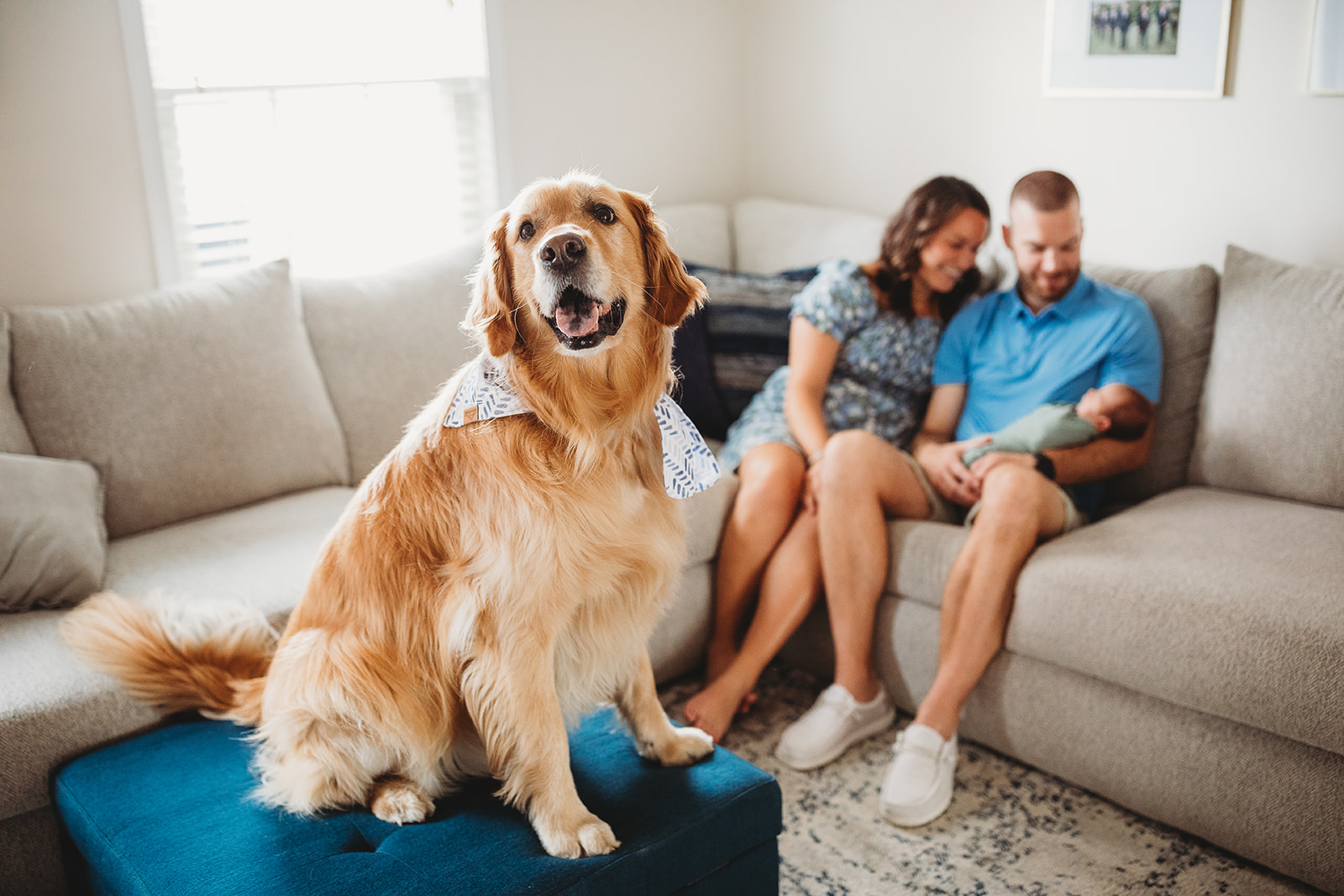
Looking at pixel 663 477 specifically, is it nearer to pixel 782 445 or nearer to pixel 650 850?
pixel 650 850

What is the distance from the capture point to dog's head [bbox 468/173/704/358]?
133 cm

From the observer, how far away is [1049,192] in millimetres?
2221

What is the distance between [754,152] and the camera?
375 centimetres

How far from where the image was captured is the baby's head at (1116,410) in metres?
2.19

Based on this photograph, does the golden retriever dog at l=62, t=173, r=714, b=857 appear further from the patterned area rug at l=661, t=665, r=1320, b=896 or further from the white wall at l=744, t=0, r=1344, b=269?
the white wall at l=744, t=0, r=1344, b=269

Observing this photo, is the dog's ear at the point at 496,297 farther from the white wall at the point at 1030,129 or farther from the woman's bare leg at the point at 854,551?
the white wall at the point at 1030,129

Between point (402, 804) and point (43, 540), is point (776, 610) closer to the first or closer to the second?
point (402, 804)

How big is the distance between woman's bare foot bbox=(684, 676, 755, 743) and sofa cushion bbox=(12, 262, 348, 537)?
1.03m

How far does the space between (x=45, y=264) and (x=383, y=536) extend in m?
1.56

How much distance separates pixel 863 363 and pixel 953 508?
1.31 feet

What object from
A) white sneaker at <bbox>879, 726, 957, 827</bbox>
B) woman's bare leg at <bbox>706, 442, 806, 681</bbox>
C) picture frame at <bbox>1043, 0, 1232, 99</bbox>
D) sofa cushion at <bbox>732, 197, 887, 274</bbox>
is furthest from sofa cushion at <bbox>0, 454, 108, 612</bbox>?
picture frame at <bbox>1043, 0, 1232, 99</bbox>

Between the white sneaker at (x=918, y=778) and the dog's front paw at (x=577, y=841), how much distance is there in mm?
739

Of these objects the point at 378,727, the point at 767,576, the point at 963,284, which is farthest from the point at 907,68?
the point at 378,727

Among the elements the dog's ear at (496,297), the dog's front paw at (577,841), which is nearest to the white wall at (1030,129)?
the dog's ear at (496,297)
